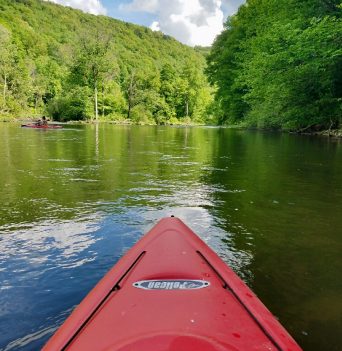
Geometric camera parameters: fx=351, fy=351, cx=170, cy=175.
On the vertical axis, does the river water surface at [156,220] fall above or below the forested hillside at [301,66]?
below

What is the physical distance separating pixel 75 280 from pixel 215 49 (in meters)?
42.1

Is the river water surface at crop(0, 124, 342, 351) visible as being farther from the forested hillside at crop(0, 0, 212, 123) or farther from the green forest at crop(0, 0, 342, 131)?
the forested hillside at crop(0, 0, 212, 123)

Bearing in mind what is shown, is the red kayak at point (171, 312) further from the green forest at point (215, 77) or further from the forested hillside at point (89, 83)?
the forested hillside at point (89, 83)

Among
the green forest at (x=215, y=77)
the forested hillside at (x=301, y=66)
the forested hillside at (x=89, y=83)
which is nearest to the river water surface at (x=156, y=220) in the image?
the forested hillside at (x=301, y=66)

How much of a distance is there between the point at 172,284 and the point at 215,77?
41.6 meters

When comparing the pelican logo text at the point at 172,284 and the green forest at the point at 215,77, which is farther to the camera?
the green forest at the point at 215,77

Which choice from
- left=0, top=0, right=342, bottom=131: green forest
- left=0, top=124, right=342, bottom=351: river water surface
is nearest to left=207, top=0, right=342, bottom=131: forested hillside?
left=0, top=0, right=342, bottom=131: green forest

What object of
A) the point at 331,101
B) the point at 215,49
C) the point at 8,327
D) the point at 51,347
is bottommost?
the point at 8,327

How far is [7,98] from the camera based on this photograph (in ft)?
170

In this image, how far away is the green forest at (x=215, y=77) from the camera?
19.3 meters

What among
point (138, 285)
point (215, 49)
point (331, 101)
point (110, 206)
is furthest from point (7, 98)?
point (138, 285)

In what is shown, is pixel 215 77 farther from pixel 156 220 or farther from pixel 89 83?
pixel 156 220

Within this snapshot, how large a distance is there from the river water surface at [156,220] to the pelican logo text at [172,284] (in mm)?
916

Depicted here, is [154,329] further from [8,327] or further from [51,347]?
[8,327]
